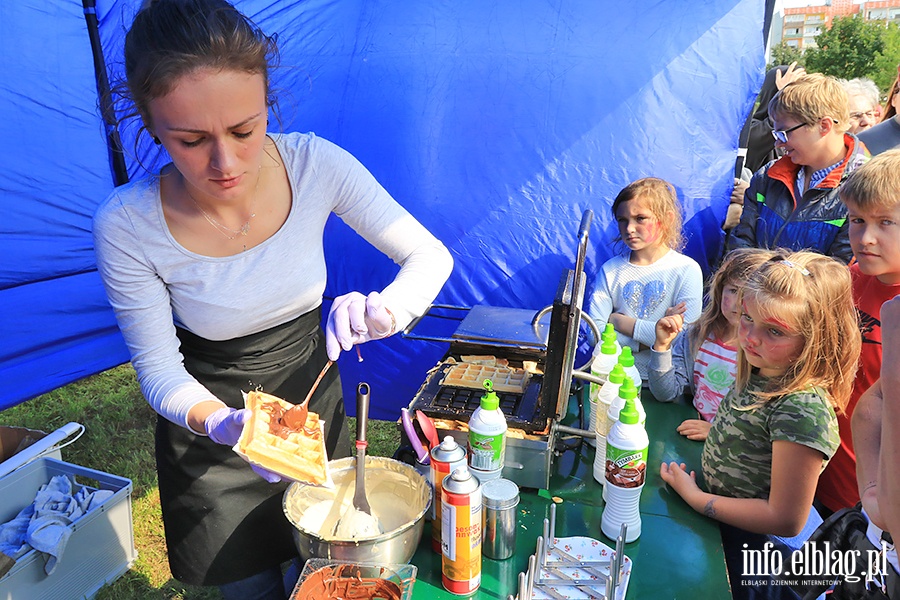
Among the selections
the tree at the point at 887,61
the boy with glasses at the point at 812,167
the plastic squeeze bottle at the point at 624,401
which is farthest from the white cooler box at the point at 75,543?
the tree at the point at 887,61

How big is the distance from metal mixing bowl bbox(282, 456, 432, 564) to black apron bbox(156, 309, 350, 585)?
1.47 feet

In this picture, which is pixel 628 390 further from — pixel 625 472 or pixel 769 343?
pixel 769 343

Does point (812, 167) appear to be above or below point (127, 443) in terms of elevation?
above

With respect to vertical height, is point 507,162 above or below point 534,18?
below

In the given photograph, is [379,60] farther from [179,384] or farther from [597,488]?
[597,488]

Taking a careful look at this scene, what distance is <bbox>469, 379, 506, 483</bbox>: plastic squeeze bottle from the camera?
158 centimetres

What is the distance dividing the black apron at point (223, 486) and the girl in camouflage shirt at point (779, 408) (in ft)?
3.97

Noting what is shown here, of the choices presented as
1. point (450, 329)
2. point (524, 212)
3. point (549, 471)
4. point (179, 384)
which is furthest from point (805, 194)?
point (179, 384)

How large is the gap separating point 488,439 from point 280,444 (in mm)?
505

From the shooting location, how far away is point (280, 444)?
1439mm

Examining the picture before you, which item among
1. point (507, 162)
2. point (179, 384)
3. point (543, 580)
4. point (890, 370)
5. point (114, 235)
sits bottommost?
point (543, 580)

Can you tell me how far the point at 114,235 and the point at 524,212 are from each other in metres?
2.41

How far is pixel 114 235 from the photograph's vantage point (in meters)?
1.67

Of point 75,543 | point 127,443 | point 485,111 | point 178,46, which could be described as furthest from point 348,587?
point 127,443
